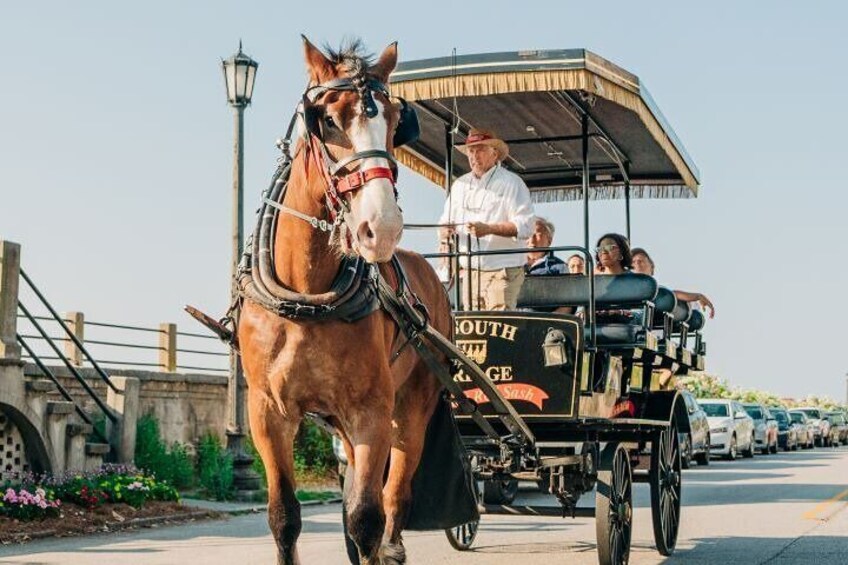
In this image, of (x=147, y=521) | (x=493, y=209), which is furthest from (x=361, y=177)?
(x=147, y=521)

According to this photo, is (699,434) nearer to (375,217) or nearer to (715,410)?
(715,410)

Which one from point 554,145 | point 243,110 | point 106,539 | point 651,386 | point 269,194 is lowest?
point 106,539

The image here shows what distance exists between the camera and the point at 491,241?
34.0 ft

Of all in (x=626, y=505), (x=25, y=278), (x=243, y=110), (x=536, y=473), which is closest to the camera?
(x=536, y=473)

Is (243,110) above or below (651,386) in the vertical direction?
above

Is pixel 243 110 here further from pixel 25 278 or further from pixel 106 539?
pixel 106 539

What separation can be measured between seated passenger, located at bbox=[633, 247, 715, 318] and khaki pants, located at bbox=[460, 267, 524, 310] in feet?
10.7

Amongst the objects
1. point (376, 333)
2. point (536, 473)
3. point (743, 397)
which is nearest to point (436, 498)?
point (536, 473)

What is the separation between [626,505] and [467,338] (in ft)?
5.86

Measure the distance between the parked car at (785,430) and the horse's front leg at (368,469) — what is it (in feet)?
133

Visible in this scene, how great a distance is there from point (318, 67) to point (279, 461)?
1.98 metres

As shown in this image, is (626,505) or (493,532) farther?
(493,532)

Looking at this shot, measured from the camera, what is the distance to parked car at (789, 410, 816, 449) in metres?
50.0

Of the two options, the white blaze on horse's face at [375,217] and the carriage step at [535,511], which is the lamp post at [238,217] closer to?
the carriage step at [535,511]
